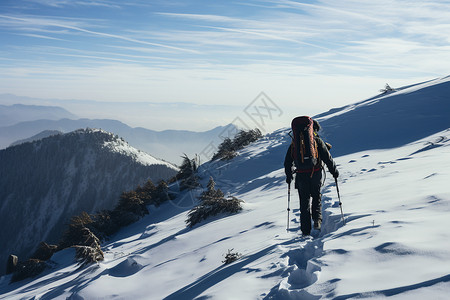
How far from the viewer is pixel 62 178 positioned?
103812 mm

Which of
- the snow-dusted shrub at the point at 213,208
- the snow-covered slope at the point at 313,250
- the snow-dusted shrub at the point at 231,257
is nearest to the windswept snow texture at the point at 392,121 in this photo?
the snow-covered slope at the point at 313,250

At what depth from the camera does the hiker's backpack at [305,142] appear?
226 inches

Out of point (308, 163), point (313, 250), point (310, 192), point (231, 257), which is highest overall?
point (308, 163)

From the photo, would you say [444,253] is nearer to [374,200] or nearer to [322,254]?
[322,254]

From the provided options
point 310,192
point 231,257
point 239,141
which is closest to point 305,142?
point 310,192

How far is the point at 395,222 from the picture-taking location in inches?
171

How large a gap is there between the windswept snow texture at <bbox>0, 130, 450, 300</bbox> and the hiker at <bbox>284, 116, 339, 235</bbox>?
338 mm

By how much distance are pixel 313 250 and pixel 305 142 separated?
2040 mm

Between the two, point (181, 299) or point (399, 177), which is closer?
point (181, 299)

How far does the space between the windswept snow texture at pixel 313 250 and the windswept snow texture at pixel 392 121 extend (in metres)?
1.69

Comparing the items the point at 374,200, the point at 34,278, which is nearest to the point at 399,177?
the point at 374,200

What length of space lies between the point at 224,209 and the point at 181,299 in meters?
5.38

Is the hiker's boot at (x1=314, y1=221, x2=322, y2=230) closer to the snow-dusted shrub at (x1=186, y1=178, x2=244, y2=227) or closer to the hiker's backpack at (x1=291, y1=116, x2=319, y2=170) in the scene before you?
the hiker's backpack at (x1=291, y1=116, x2=319, y2=170)

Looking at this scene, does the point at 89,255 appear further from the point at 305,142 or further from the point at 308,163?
the point at 305,142
